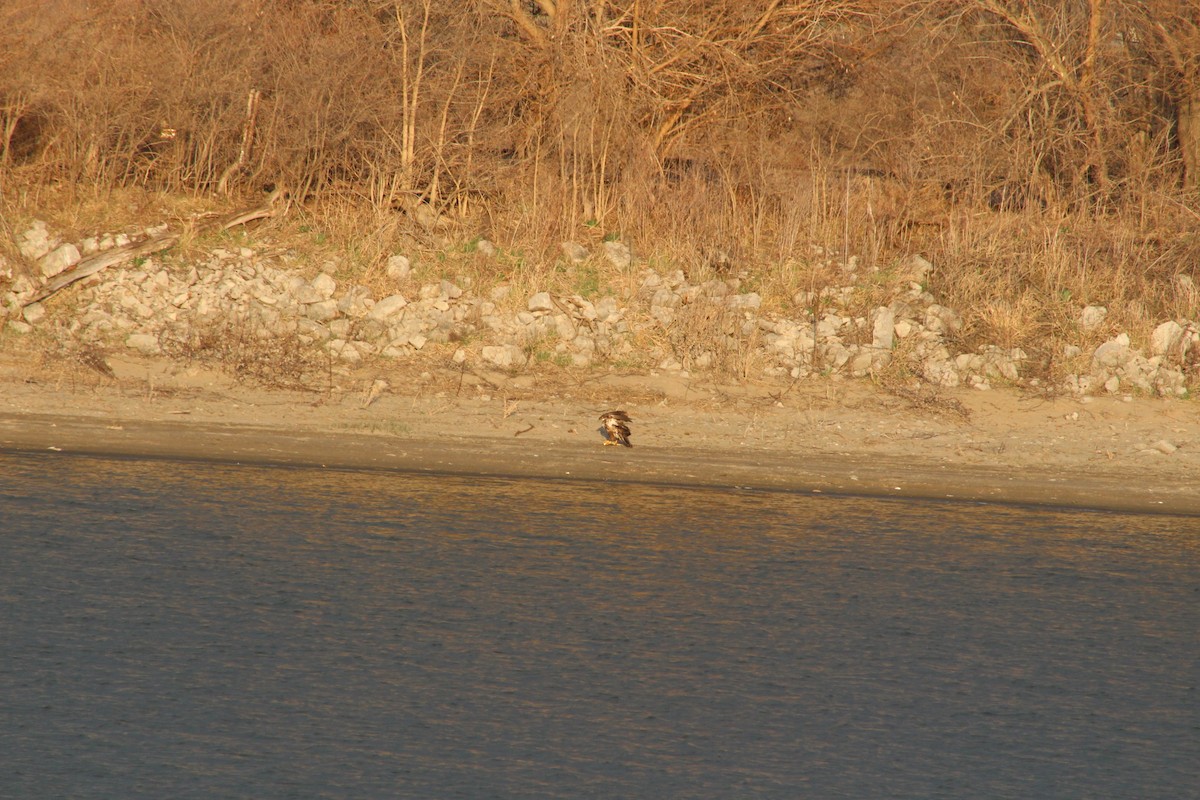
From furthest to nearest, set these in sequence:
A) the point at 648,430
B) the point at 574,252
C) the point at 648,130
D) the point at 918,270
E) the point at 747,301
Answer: the point at 648,130 < the point at 574,252 < the point at 918,270 < the point at 747,301 < the point at 648,430

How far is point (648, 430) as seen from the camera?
10406 mm

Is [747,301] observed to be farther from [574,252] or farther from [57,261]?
[57,261]

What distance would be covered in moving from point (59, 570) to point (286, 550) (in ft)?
3.39

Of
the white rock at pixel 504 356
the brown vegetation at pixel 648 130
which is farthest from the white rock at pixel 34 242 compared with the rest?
the white rock at pixel 504 356

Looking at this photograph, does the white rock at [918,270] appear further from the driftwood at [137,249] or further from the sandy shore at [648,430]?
the driftwood at [137,249]

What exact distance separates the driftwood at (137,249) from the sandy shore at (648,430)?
64.4 inches

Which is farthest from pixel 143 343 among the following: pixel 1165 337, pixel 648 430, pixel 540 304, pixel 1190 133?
pixel 1190 133

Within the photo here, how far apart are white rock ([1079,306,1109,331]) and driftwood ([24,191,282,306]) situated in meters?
8.46

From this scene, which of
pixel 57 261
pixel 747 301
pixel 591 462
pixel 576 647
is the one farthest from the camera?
pixel 747 301

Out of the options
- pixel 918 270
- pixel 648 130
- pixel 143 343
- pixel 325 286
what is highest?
pixel 648 130

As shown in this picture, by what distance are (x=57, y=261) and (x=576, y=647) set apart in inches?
380

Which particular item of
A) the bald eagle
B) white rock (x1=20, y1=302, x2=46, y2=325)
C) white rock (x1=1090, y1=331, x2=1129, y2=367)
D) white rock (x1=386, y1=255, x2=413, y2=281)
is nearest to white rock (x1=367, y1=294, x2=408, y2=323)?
white rock (x1=386, y1=255, x2=413, y2=281)

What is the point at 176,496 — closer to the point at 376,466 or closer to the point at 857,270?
the point at 376,466

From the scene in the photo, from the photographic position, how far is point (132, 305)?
41.3 feet
